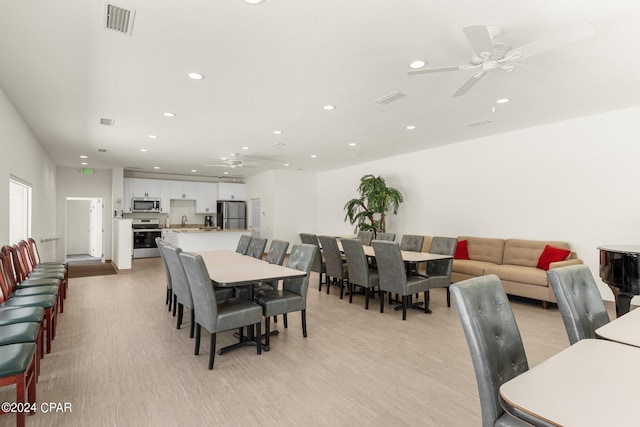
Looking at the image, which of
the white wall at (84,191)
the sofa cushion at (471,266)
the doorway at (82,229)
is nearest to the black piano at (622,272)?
the sofa cushion at (471,266)

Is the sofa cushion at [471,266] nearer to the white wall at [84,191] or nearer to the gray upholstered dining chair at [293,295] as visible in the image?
the gray upholstered dining chair at [293,295]

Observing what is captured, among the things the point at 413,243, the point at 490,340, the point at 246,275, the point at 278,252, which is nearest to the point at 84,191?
the point at 278,252

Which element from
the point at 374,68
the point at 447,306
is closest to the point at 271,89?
the point at 374,68

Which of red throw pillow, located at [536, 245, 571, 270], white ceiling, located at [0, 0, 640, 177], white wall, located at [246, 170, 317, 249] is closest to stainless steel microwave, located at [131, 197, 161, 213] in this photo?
white wall, located at [246, 170, 317, 249]

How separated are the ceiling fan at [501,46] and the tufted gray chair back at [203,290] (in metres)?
2.43

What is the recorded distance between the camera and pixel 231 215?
11.4 meters

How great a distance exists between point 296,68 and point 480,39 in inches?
64.2

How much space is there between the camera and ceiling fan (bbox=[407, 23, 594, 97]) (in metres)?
2.05

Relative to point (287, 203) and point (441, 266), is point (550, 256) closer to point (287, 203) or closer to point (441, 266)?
point (441, 266)

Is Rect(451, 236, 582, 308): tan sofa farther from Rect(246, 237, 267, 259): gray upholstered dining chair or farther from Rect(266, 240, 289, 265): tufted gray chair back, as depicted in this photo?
Rect(246, 237, 267, 259): gray upholstered dining chair

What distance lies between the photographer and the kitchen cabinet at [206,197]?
1104cm

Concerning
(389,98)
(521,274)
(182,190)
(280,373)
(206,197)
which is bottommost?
(280,373)

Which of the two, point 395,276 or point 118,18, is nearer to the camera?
point 118,18

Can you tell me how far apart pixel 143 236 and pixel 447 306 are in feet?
28.6
